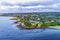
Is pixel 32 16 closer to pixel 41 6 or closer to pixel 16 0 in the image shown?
pixel 41 6

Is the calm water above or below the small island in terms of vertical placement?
below

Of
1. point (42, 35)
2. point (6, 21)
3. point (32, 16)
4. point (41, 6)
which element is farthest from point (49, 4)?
point (6, 21)

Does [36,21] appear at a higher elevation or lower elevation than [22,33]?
higher

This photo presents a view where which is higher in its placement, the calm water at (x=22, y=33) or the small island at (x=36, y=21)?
the small island at (x=36, y=21)

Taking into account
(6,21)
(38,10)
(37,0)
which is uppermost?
(37,0)
